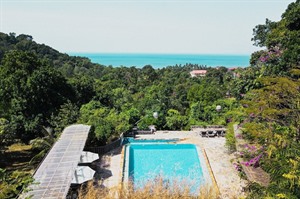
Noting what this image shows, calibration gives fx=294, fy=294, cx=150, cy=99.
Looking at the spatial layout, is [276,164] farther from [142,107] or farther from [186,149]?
[142,107]

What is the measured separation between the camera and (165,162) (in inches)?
537

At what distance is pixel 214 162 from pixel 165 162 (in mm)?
2247

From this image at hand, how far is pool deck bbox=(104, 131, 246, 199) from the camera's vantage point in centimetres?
1051

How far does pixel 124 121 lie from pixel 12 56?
22.1ft

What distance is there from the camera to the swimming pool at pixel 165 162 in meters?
11.7

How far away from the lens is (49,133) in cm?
1363

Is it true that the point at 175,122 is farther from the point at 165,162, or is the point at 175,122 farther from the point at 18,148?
the point at 18,148

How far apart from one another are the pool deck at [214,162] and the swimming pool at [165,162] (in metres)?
0.37

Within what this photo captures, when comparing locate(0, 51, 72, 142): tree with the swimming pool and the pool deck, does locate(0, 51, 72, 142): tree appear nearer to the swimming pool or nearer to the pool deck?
the pool deck

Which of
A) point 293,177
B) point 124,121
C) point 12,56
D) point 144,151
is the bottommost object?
point 144,151

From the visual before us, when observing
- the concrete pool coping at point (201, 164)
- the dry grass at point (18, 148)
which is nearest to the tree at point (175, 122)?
the concrete pool coping at point (201, 164)

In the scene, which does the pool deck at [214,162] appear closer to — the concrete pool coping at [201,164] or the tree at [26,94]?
the concrete pool coping at [201,164]

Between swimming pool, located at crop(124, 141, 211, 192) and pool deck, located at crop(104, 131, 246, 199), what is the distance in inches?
14.6

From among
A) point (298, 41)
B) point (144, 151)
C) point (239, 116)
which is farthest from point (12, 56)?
point (298, 41)
